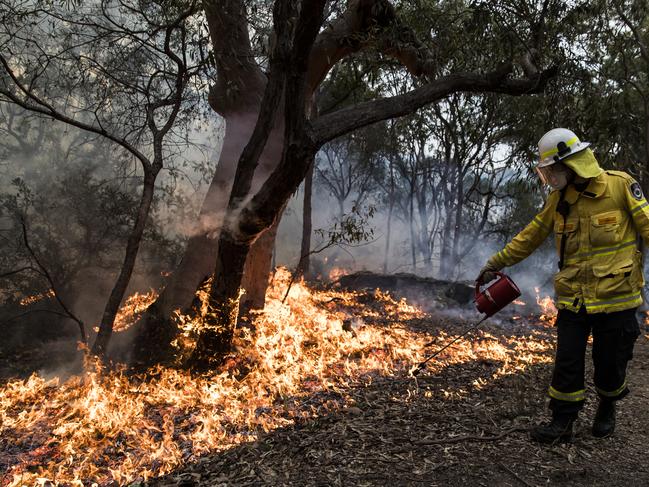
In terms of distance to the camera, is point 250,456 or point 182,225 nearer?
point 250,456

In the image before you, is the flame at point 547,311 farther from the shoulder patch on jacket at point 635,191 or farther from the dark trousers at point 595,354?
the shoulder patch on jacket at point 635,191

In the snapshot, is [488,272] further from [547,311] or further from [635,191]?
[547,311]

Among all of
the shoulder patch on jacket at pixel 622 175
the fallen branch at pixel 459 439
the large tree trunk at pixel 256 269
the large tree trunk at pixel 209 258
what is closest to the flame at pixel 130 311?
the large tree trunk at pixel 209 258

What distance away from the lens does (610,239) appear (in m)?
3.08

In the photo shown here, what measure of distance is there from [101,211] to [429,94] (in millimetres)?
7282

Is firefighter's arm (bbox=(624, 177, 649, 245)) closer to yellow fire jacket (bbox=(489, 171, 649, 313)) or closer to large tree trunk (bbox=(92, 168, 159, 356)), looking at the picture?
yellow fire jacket (bbox=(489, 171, 649, 313))

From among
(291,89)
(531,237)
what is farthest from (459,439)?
(291,89)

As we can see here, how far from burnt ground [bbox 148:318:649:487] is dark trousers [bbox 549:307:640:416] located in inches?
13.5

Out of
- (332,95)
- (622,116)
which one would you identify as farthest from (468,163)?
(622,116)

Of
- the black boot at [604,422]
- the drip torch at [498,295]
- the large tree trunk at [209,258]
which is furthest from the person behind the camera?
the large tree trunk at [209,258]

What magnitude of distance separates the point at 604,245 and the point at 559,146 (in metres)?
0.72

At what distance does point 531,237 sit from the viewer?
3.60 m

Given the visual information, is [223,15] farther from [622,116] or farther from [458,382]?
[622,116]

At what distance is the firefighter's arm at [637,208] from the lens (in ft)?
9.92
